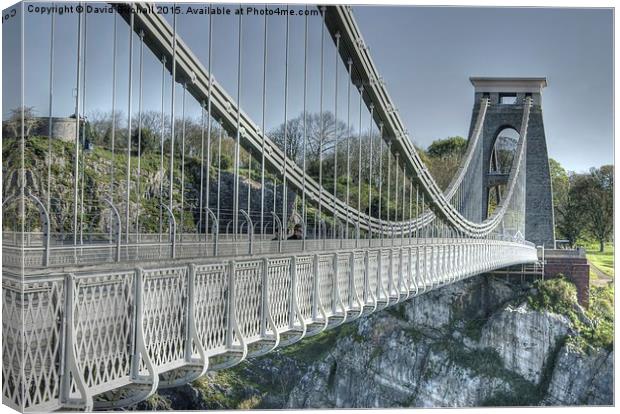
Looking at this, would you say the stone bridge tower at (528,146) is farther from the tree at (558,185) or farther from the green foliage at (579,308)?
the green foliage at (579,308)

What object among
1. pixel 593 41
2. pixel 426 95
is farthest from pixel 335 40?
pixel 426 95

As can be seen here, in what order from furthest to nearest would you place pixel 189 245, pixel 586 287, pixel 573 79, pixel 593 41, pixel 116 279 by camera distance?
pixel 586 287 < pixel 573 79 < pixel 593 41 < pixel 189 245 < pixel 116 279

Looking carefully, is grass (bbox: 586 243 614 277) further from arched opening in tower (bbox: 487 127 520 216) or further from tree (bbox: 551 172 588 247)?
arched opening in tower (bbox: 487 127 520 216)

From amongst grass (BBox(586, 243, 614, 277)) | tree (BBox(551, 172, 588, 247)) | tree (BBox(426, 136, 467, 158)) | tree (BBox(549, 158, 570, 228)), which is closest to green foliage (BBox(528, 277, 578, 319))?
grass (BBox(586, 243, 614, 277))

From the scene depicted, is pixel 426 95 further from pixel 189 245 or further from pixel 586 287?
pixel 189 245

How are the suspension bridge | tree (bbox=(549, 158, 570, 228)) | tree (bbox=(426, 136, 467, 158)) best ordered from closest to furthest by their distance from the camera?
1. the suspension bridge
2. tree (bbox=(549, 158, 570, 228))
3. tree (bbox=(426, 136, 467, 158))

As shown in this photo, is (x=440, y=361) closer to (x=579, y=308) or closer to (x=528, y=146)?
(x=579, y=308)

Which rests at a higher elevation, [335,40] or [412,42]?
[412,42]
